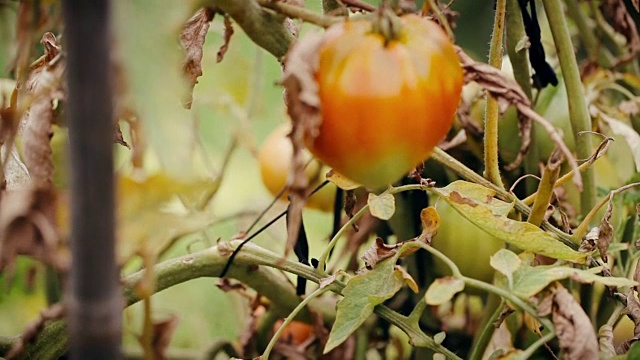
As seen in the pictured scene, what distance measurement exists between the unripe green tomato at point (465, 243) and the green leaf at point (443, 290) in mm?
196

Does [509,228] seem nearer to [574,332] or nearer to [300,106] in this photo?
[574,332]

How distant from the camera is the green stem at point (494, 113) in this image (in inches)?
17.5

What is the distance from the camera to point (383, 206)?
0.44m

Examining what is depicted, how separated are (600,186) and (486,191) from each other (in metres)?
0.28

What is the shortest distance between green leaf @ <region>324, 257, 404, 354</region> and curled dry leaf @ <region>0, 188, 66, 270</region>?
19 cm

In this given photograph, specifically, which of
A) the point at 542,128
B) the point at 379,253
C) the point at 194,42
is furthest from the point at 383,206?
the point at 542,128

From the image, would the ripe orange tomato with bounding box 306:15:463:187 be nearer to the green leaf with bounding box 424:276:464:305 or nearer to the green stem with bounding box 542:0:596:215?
the green leaf with bounding box 424:276:464:305

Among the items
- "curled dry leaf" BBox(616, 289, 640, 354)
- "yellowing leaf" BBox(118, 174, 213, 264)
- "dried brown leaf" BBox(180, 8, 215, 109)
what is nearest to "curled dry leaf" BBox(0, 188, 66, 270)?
"yellowing leaf" BBox(118, 174, 213, 264)

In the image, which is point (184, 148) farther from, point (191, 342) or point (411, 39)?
point (191, 342)

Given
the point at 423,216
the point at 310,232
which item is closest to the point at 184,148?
the point at 423,216

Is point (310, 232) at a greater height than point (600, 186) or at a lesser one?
lesser

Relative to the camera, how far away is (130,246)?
0.27m

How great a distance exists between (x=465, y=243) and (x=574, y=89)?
0.13 m

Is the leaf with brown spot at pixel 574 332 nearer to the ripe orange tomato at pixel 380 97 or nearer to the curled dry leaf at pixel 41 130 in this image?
the ripe orange tomato at pixel 380 97
